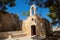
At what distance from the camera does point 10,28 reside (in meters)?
31.2

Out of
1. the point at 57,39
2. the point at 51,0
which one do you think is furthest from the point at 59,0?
the point at 57,39

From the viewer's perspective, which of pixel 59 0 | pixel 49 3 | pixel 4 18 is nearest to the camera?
pixel 59 0

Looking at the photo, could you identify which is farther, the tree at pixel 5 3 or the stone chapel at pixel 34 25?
the stone chapel at pixel 34 25

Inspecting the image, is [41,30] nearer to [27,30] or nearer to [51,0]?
[27,30]

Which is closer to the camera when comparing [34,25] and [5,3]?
[5,3]

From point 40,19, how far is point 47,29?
2.77m

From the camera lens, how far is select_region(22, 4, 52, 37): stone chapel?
30828 millimetres

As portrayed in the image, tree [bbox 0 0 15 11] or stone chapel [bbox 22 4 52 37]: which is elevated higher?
tree [bbox 0 0 15 11]

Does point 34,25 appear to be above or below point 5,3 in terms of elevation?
below

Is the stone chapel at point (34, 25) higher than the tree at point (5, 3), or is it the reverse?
the tree at point (5, 3)

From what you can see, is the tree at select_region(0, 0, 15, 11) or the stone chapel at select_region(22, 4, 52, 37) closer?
the tree at select_region(0, 0, 15, 11)

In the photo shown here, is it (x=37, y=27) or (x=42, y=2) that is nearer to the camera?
(x=42, y=2)

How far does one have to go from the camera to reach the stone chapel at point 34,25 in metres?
30.8

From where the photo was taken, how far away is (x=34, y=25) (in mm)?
31156
